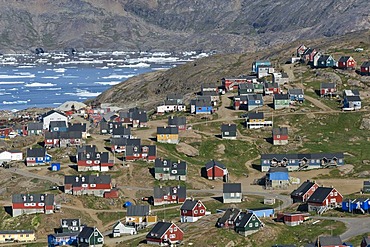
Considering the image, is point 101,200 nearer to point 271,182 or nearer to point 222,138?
point 271,182

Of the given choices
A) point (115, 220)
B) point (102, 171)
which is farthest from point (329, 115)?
point (115, 220)

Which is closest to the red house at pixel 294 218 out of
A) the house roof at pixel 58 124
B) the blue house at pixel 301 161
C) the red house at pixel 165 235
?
the red house at pixel 165 235

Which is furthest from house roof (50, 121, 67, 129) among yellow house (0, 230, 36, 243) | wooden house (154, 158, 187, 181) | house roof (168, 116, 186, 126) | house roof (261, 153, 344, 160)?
yellow house (0, 230, 36, 243)

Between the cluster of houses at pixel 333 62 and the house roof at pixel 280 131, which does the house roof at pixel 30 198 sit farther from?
the cluster of houses at pixel 333 62

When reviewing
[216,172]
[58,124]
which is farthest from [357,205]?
[58,124]

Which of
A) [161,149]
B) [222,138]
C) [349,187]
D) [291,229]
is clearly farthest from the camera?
[222,138]
